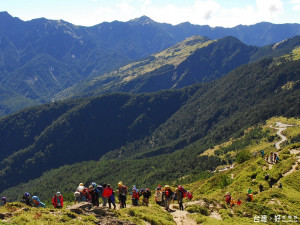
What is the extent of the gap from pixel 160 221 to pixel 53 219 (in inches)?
536

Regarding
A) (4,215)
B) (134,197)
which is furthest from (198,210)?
(4,215)

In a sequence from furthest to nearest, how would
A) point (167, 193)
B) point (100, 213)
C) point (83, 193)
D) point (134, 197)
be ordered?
point (134, 197) → point (167, 193) → point (83, 193) → point (100, 213)

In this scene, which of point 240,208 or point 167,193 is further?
point 240,208

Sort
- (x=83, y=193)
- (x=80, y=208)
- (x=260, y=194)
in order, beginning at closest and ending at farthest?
(x=80, y=208), (x=83, y=193), (x=260, y=194)

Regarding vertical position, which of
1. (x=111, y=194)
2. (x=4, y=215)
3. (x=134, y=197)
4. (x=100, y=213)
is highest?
(x=4, y=215)

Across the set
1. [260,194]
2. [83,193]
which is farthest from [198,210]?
[83,193]

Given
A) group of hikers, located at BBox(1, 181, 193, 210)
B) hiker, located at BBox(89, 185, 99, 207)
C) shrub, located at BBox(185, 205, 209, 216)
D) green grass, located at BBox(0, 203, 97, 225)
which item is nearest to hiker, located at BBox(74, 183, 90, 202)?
group of hikers, located at BBox(1, 181, 193, 210)

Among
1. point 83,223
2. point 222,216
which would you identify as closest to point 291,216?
point 222,216

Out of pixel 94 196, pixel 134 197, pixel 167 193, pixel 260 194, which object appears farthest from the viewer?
pixel 260 194

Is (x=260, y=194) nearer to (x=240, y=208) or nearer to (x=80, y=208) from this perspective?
(x=240, y=208)

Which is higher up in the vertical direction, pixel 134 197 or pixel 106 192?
pixel 106 192

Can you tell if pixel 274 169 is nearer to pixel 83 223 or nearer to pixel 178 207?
pixel 178 207

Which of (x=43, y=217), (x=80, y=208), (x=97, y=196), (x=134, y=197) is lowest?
(x=134, y=197)

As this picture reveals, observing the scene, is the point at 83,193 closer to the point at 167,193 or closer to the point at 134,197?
the point at 134,197
